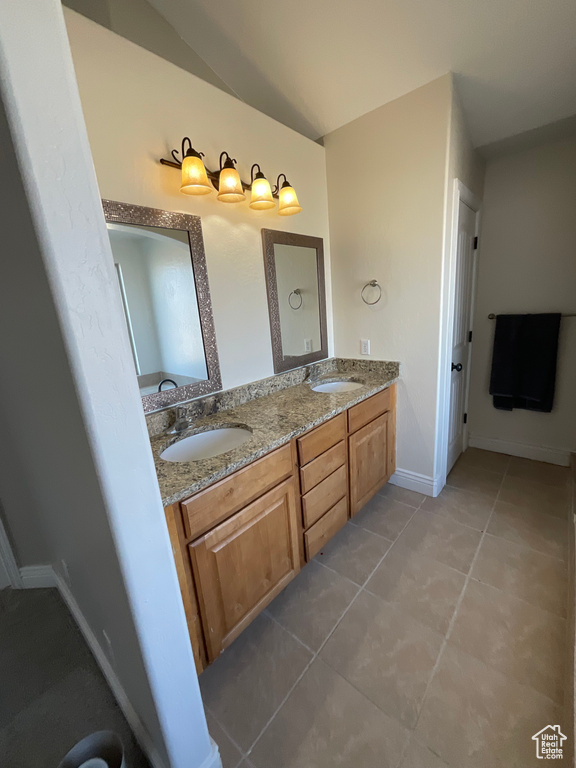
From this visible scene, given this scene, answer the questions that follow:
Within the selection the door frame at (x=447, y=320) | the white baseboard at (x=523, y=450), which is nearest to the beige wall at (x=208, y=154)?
the door frame at (x=447, y=320)

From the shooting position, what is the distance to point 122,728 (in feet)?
3.55

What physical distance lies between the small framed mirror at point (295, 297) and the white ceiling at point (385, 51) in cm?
80

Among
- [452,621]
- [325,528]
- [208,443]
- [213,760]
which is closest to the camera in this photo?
[213,760]

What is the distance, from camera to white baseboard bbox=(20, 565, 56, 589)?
64.2 inches

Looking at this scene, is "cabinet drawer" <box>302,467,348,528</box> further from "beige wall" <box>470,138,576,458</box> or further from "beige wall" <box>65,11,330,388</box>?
"beige wall" <box>470,138,576,458</box>

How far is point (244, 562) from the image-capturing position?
1.23m

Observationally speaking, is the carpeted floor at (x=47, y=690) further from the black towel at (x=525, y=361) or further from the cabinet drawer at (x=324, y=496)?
the black towel at (x=525, y=361)

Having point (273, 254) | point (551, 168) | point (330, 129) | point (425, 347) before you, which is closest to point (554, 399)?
point (425, 347)

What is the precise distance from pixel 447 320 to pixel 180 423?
5.49ft

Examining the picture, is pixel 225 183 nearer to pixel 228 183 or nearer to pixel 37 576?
pixel 228 183

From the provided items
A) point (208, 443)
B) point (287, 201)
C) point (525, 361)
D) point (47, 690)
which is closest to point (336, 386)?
point (208, 443)

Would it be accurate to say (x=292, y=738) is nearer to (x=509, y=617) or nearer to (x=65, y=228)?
(x=509, y=617)

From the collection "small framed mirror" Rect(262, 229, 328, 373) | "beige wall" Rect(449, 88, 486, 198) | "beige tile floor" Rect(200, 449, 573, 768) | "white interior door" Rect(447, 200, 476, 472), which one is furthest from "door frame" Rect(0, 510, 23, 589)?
"beige wall" Rect(449, 88, 486, 198)

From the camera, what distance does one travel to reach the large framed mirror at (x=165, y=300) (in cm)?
135
